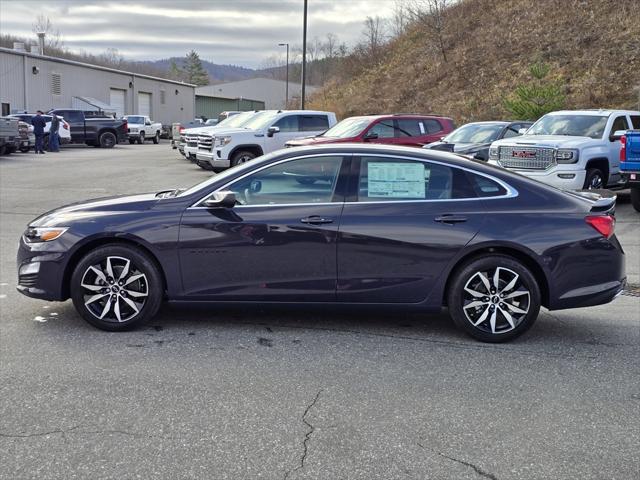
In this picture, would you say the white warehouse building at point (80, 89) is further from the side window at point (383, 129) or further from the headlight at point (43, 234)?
the headlight at point (43, 234)

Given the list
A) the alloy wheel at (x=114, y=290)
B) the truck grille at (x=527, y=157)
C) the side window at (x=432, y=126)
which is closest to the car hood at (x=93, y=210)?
the alloy wheel at (x=114, y=290)

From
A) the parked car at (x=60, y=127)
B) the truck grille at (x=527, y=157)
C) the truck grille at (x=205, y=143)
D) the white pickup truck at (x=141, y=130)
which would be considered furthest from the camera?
the white pickup truck at (x=141, y=130)

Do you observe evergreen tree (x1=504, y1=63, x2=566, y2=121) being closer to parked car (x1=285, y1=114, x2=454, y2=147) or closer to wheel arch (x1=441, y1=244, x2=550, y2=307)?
parked car (x1=285, y1=114, x2=454, y2=147)

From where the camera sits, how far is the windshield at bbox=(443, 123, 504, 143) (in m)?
17.4

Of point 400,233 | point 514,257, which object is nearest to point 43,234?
point 400,233

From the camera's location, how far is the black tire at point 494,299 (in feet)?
18.3

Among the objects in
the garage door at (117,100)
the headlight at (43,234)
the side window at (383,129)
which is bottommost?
the headlight at (43,234)

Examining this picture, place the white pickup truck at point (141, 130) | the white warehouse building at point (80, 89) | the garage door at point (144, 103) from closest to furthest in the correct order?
the white warehouse building at point (80, 89)
the white pickup truck at point (141, 130)
the garage door at point (144, 103)

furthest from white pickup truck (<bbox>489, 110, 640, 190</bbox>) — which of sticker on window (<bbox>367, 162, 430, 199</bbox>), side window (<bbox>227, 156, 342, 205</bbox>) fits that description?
side window (<bbox>227, 156, 342, 205</bbox>)

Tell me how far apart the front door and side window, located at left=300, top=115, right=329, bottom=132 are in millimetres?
15601

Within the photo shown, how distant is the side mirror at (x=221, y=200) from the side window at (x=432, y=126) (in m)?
13.5

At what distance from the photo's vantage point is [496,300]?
5590 millimetres

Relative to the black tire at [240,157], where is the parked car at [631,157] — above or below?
above

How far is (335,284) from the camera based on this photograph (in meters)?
5.61
